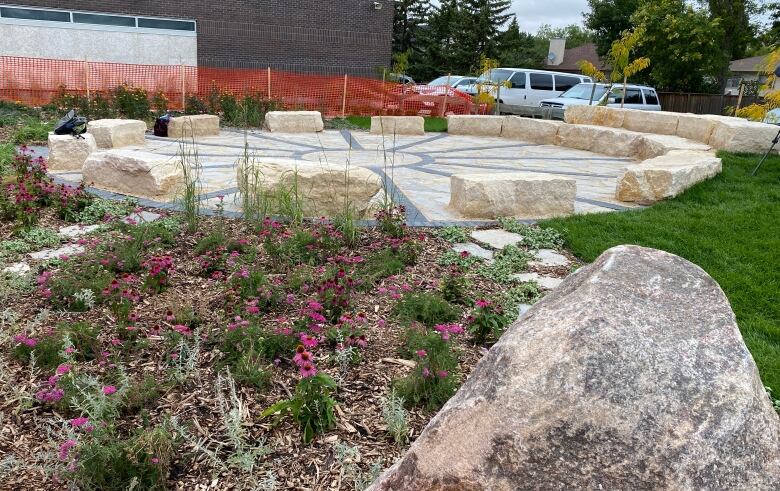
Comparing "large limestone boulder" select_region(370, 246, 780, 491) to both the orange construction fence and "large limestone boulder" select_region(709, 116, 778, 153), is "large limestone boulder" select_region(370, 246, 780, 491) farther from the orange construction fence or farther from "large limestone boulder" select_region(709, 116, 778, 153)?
the orange construction fence

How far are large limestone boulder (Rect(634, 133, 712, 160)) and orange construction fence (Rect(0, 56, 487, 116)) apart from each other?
7504 mm

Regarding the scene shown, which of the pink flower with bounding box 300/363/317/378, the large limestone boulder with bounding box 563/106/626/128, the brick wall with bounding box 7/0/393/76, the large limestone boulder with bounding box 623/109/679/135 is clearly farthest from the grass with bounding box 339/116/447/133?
the pink flower with bounding box 300/363/317/378

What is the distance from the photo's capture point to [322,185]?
586 cm

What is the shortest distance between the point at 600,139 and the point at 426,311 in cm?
989

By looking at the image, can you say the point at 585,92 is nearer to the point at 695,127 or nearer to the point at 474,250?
the point at 695,127

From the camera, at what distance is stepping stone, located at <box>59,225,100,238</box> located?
509 cm

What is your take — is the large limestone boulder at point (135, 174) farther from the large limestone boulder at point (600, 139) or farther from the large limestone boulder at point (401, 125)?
the large limestone boulder at point (600, 139)

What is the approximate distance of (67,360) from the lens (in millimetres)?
2928

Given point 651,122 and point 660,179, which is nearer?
point 660,179

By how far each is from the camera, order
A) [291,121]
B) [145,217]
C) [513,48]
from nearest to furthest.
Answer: [145,217] → [291,121] → [513,48]

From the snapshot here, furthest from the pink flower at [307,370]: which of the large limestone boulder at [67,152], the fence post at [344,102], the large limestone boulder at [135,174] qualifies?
the fence post at [344,102]

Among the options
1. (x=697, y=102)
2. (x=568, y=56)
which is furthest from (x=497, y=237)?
(x=568, y=56)

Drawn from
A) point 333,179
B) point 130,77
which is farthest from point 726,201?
point 130,77

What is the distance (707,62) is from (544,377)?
101 feet
